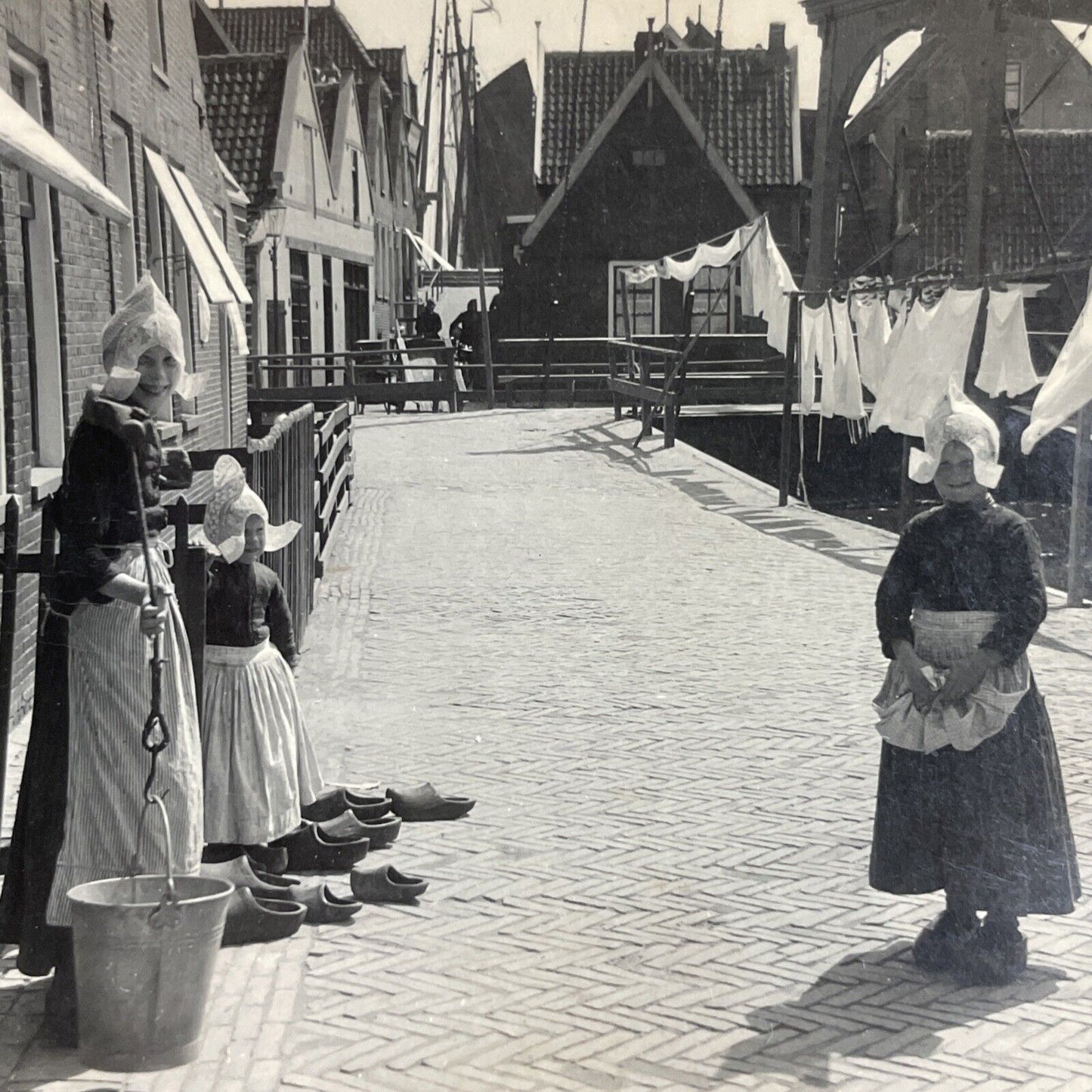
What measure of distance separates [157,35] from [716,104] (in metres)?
23.1

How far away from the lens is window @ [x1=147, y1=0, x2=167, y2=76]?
580 inches

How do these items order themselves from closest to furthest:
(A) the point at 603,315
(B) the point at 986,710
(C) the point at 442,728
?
(B) the point at 986,710, (C) the point at 442,728, (A) the point at 603,315

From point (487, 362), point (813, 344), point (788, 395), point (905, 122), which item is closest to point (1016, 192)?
point (905, 122)

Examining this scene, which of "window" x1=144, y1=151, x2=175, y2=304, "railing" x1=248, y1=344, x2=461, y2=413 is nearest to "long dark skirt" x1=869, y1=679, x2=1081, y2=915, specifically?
"window" x1=144, y1=151, x2=175, y2=304

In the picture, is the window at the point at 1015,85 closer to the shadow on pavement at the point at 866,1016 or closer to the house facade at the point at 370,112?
the house facade at the point at 370,112

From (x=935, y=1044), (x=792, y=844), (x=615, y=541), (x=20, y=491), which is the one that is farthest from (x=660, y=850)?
(x=615, y=541)

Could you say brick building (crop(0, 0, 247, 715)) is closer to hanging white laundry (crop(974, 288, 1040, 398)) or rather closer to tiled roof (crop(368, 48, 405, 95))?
hanging white laundry (crop(974, 288, 1040, 398))

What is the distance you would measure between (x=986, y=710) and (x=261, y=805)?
217 centimetres

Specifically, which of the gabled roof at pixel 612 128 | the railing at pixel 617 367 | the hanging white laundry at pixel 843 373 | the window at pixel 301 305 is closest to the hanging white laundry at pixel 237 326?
the hanging white laundry at pixel 843 373

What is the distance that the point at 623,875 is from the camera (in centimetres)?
530

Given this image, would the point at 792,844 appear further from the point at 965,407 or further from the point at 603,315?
the point at 603,315

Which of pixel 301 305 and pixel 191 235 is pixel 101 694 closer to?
pixel 191 235

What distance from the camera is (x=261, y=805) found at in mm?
5004

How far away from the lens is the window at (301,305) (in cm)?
3203
